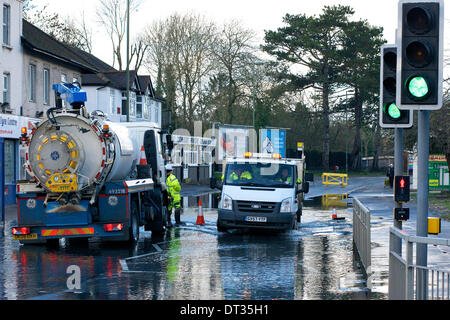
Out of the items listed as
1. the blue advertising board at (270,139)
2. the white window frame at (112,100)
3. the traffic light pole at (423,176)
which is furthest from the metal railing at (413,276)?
the white window frame at (112,100)

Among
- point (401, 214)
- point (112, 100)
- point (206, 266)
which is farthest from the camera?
point (112, 100)

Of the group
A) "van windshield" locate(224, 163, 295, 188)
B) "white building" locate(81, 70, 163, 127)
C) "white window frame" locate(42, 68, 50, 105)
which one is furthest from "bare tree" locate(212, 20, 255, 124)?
"van windshield" locate(224, 163, 295, 188)

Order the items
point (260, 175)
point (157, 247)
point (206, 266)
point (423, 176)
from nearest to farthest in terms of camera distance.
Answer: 1. point (423, 176)
2. point (206, 266)
3. point (157, 247)
4. point (260, 175)

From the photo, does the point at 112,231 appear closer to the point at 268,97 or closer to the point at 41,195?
the point at 41,195

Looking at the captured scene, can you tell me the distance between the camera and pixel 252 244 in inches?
698

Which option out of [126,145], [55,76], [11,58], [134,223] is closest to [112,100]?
[55,76]

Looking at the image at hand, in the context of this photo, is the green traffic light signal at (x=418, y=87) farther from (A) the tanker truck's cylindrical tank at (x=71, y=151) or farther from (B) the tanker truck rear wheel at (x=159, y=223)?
(B) the tanker truck rear wheel at (x=159, y=223)

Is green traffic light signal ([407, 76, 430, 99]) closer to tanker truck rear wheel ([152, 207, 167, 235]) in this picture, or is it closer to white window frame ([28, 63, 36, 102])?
tanker truck rear wheel ([152, 207, 167, 235])

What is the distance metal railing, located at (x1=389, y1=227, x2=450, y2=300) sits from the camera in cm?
630

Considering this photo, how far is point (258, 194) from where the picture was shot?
65.5ft

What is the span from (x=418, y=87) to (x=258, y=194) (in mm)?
12012

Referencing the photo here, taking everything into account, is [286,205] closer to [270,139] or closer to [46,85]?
[46,85]

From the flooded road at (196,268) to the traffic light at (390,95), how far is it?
2461 mm

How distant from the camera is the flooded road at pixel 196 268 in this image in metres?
10.7
